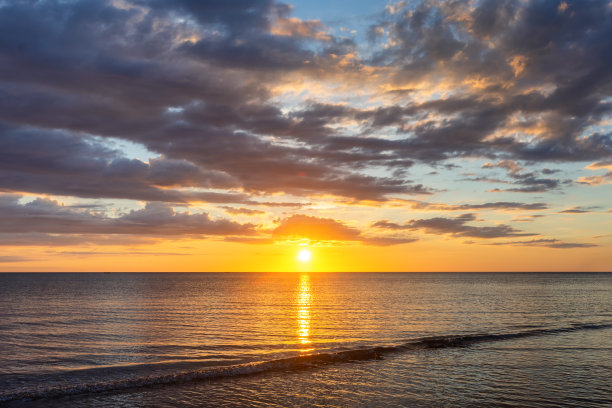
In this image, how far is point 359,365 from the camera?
33.1m

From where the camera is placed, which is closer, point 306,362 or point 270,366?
point 270,366

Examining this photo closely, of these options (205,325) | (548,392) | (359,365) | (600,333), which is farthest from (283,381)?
(600,333)

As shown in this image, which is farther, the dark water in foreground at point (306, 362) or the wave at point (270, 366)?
the wave at point (270, 366)

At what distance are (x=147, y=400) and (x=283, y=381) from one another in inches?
324

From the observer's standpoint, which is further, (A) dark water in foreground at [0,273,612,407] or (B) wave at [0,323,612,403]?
(B) wave at [0,323,612,403]

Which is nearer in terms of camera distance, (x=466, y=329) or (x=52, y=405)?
(x=52, y=405)

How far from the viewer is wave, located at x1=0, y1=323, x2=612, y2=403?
87.4ft

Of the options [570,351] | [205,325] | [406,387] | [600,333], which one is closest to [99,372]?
[406,387]

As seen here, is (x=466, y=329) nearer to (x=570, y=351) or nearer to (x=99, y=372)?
(x=570, y=351)

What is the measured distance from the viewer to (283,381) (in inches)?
1130

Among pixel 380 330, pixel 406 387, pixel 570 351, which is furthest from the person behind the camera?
pixel 380 330

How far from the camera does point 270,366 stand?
32969 mm

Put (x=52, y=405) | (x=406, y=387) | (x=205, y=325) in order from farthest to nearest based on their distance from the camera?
(x=205, y=325) < (x=406, y=387) < (x=52, y=405)

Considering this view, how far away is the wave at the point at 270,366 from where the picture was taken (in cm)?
2664
